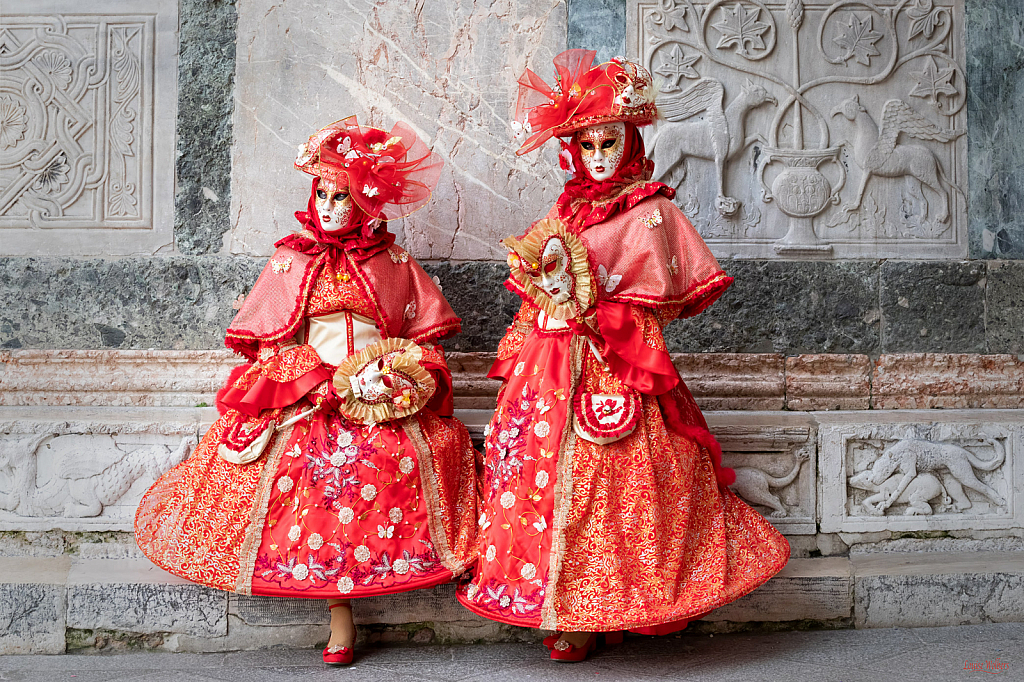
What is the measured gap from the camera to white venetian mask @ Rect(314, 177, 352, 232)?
2984 mm

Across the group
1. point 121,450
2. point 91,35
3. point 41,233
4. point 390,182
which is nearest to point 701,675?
point 390,182

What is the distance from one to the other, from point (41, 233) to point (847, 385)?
12.2 ft

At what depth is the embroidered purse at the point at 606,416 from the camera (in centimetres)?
263

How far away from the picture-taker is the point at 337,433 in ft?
9.41

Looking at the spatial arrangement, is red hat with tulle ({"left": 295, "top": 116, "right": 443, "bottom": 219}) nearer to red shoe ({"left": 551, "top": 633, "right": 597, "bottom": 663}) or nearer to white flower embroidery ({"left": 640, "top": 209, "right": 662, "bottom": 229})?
white flower embroidery ({"left": 640, "top": 209, "right": 662, "bottom": 229})

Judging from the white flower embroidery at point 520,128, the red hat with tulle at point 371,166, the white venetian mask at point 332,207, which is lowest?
the white venetian mask at point 332,207

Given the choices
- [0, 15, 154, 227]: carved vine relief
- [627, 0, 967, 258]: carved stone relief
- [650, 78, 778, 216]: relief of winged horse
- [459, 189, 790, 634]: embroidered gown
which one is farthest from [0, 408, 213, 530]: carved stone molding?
[627, 0, 967, 258]: carved stone relief

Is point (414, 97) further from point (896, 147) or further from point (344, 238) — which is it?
point (896, 147)

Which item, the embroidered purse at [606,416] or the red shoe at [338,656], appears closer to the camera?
the embroidered purse at [606,416]

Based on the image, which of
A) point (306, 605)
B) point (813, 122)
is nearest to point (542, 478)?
point (306, 605)

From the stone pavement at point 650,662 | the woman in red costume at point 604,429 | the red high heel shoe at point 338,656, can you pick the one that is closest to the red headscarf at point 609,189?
the woman in red costume at point 604,429

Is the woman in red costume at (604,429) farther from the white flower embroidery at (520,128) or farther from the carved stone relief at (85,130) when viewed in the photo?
the carved stone relief at (85,130)

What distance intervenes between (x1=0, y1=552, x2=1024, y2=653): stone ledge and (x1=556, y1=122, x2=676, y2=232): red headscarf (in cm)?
149

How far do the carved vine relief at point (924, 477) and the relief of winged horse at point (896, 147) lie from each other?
108 cm
